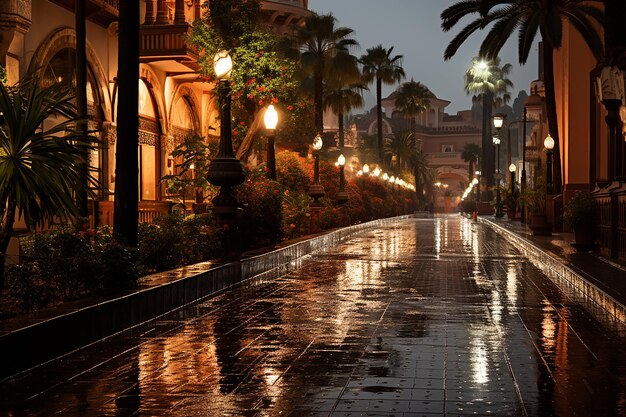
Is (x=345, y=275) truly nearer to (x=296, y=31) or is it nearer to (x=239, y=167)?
(x=239, y=167)

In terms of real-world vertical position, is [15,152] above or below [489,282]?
above

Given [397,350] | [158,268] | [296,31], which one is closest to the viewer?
[397,350]

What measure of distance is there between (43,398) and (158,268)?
7.43 metres

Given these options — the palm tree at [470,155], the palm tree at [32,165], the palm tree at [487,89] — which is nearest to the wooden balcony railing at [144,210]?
the palm tree at [32,165]

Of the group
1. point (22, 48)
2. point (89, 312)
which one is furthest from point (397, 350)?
point (22, 48)

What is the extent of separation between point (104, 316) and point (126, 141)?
3124 millimetres

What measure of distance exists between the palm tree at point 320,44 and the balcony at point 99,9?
2103 centimetres

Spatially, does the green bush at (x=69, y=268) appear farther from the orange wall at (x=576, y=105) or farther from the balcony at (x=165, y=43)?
the orange wall at (x=576, y=105)

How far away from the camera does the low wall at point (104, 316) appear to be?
6906 mm

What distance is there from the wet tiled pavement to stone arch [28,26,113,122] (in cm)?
1180

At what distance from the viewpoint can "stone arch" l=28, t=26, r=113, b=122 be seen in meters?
22.2

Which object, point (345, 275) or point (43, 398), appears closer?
point (43, 398)

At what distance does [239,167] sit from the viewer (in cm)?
1594

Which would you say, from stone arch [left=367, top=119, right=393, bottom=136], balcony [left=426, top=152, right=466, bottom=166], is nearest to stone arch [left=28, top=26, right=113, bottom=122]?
stone arch [left=367, top=119, right=393, bottom=136]
